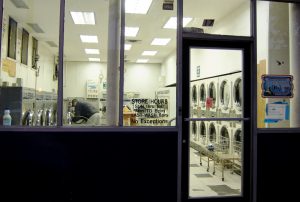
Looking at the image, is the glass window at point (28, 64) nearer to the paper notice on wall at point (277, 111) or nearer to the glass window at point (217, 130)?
the glass window at point (217, 130)

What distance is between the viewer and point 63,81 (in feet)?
11.6

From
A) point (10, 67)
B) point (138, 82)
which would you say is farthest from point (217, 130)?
point (10, 67)

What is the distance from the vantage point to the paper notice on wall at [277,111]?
3939 mm

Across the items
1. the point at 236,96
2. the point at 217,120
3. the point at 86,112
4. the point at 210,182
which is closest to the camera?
the point at 86,112

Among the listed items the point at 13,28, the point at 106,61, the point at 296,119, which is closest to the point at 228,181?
the point at 296,119

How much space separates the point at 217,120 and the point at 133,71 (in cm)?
140

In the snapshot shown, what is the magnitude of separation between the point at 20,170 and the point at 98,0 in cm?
253

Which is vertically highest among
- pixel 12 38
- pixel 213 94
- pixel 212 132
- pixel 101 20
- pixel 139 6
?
pixel 139 6

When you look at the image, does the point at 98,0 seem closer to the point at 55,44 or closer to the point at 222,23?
the point at 55,44

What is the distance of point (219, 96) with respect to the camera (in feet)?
18.0

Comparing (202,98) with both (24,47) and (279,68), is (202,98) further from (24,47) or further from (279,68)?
(24,47)

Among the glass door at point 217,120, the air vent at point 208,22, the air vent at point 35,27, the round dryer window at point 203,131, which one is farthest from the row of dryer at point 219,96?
the air vent at point 35,27

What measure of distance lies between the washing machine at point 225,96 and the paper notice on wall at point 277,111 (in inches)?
34.2

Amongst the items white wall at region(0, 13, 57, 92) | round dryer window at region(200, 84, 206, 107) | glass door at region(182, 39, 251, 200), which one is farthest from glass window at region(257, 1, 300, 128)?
white wall at region(0, 13, 57, 92)
